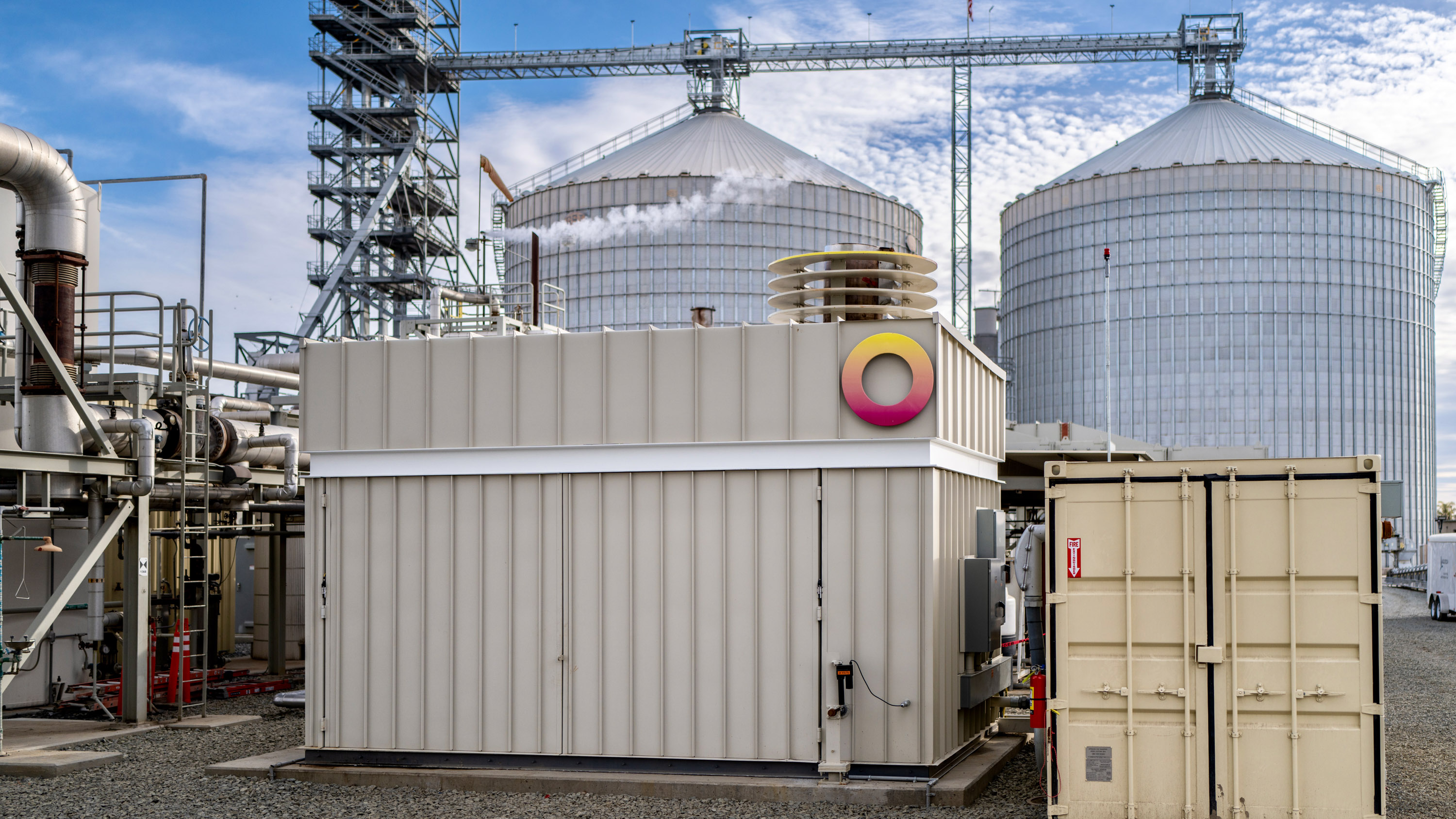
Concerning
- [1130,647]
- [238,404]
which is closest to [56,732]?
[238,404]

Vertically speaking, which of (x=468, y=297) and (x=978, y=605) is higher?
(x=468, y=297)

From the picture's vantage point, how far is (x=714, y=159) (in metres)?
48.3

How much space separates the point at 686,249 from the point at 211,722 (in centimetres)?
3256


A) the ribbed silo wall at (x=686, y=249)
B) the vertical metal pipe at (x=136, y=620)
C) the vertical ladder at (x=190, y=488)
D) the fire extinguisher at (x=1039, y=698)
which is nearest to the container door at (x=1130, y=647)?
the fire extinguisher at (x=1039, y=698)

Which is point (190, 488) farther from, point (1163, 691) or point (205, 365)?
point (1163, 691)

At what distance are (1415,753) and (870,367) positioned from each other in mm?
7631

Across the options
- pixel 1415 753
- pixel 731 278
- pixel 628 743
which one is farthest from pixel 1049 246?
pixel 628 743

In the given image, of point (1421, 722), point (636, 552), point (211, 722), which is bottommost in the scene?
point (211, 722)

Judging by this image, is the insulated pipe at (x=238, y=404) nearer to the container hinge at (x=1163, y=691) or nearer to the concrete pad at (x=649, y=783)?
the concrete pad at (x=649, y=783)

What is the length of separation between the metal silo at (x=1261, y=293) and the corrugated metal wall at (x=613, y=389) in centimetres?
3854

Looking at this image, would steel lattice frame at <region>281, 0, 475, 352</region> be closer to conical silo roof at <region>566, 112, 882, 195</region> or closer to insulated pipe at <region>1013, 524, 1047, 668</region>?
conical silo roof at <region>566, 112, 882, 195</region>

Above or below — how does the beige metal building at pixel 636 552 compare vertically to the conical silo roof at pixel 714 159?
below

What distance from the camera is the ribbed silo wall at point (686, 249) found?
153 ft

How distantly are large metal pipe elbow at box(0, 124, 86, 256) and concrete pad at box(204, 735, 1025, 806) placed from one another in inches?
293
